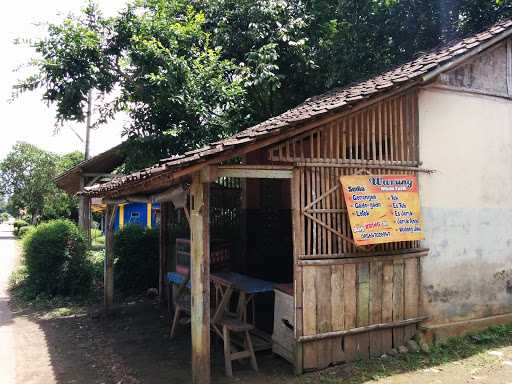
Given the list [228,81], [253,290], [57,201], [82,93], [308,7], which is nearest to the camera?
[253,290]

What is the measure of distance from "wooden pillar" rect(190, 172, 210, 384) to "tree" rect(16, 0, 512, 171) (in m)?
5.09

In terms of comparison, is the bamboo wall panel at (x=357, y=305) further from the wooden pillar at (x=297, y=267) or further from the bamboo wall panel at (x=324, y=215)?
the bamboo wall panel at (x=324, y=215)

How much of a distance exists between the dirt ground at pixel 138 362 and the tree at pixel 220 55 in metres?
4.29

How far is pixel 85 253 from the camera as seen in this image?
12102 millimetres

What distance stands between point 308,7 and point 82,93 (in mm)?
6849

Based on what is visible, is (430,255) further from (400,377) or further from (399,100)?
(399,100)

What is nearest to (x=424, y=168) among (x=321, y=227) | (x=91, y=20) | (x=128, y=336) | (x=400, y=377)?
(x=321, y=227)

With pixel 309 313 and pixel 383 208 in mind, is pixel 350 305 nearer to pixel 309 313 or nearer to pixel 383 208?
pixel 309 313

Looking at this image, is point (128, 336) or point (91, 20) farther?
point (91, 20)

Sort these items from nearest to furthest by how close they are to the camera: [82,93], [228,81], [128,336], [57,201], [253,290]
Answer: [253,290]
[128,336]
[82,93]
[228,81]
[57,201]

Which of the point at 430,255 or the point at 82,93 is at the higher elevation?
the point at 82,93

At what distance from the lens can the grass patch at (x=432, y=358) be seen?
18.8ft

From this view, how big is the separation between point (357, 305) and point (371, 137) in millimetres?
2466

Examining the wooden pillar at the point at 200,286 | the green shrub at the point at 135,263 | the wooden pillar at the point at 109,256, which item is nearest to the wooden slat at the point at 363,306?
the wooden pillar at the point at 200,286
